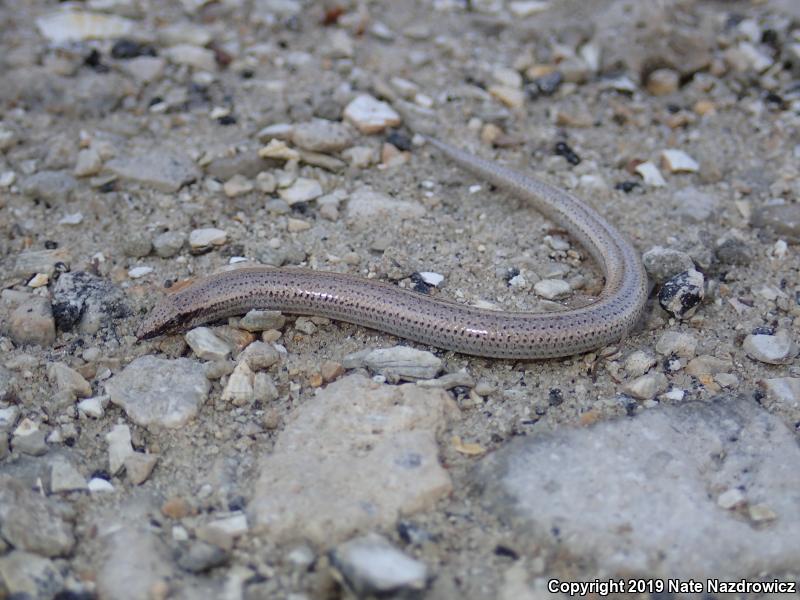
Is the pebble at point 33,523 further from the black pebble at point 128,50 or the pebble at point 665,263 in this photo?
the black pebble at point 128,50

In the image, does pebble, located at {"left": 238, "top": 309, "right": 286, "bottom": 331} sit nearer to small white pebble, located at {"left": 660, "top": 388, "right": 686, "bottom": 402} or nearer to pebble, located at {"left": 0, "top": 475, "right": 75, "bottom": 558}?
pebble, located at {"left": 0, "top": 475, "right": 75, "bottom": 558}

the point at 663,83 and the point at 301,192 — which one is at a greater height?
the point at 663,83

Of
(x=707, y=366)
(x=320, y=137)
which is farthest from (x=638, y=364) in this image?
(x=320, y=137)

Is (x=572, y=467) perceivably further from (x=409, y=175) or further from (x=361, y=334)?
(x=409, y=175)

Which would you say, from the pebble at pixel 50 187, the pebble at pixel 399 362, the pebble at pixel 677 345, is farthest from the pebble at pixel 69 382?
the pebble at pixel 677 345

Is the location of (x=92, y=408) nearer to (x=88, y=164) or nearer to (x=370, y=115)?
(x=88, y=164)

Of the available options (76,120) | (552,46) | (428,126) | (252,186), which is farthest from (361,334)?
(552,46)
